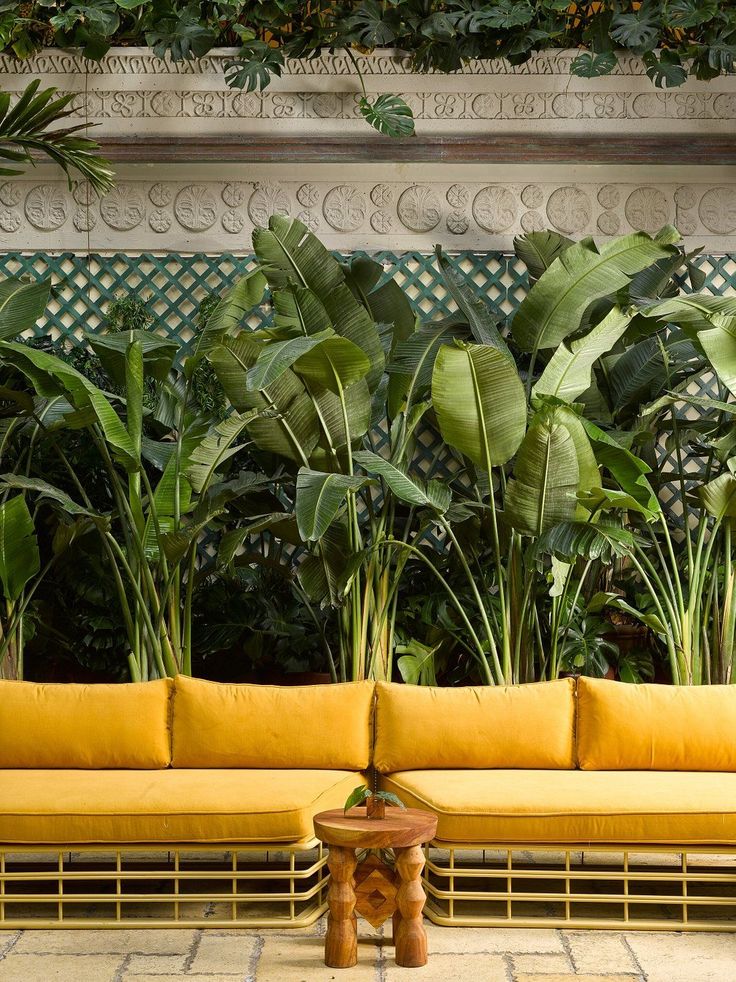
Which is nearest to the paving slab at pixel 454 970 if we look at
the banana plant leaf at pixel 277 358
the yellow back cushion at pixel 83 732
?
the yellow back cushion at pixel 83 732

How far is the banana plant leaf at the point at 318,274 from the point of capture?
163 inches

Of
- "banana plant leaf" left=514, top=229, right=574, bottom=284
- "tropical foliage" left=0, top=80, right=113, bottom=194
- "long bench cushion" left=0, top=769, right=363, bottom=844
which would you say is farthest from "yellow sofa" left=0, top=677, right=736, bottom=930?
"tropical foliage" left=0, top=80, right=113, bottom=194

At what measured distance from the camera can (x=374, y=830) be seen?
266cm

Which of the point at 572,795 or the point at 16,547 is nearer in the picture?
the point at 572,795

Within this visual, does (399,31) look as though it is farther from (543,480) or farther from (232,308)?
(543,480)

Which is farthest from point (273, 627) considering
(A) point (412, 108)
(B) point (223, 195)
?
(A) point (412, 108)

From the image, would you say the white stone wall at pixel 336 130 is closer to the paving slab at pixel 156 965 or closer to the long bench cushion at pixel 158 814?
the long bench cushion at pixel 158 814

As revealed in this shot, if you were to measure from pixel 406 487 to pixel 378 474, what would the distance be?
579mm

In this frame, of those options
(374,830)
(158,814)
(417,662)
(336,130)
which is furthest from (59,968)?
(336,130)

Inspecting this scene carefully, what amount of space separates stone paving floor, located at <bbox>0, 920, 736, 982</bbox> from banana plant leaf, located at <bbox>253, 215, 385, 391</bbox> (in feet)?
7.15

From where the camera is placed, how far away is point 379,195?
5121 mm

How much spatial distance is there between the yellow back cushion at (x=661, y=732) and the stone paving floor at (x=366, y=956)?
64cm

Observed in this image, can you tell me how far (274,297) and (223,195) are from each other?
1.23 m

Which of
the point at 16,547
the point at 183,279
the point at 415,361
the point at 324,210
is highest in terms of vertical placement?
the point at 324,210
